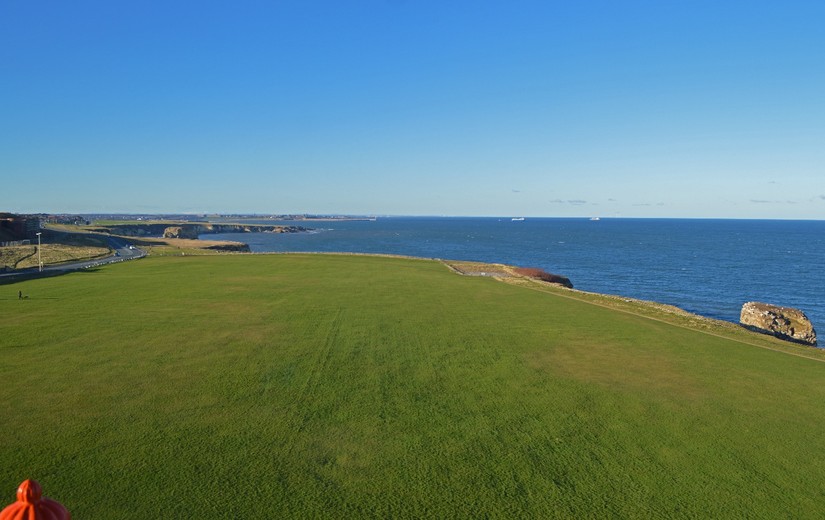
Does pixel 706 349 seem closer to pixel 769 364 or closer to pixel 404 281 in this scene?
pixel 769 364

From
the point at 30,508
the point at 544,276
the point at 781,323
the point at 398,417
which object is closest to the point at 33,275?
the point at 398,417

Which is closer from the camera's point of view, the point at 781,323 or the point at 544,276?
the point at 781,323

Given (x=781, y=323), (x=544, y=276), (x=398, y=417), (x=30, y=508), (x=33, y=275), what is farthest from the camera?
(x=544, y=276)

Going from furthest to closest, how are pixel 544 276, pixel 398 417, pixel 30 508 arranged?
pixel 544 276 → pixel 398 417 → pixel 30 508

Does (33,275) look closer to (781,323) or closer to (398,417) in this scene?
(398,417)

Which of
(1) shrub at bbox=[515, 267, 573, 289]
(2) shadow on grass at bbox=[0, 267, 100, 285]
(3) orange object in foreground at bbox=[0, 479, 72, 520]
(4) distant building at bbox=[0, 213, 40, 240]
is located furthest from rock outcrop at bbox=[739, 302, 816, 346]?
(4) distant building at bbox=[0, 213, 40, 240]

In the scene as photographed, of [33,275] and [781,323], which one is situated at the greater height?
[33,275]

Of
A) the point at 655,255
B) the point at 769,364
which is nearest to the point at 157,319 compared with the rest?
the point at 769,364

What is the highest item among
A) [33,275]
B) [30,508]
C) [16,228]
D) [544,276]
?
[16,228]

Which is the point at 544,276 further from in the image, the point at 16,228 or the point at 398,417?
the point at 16,228
